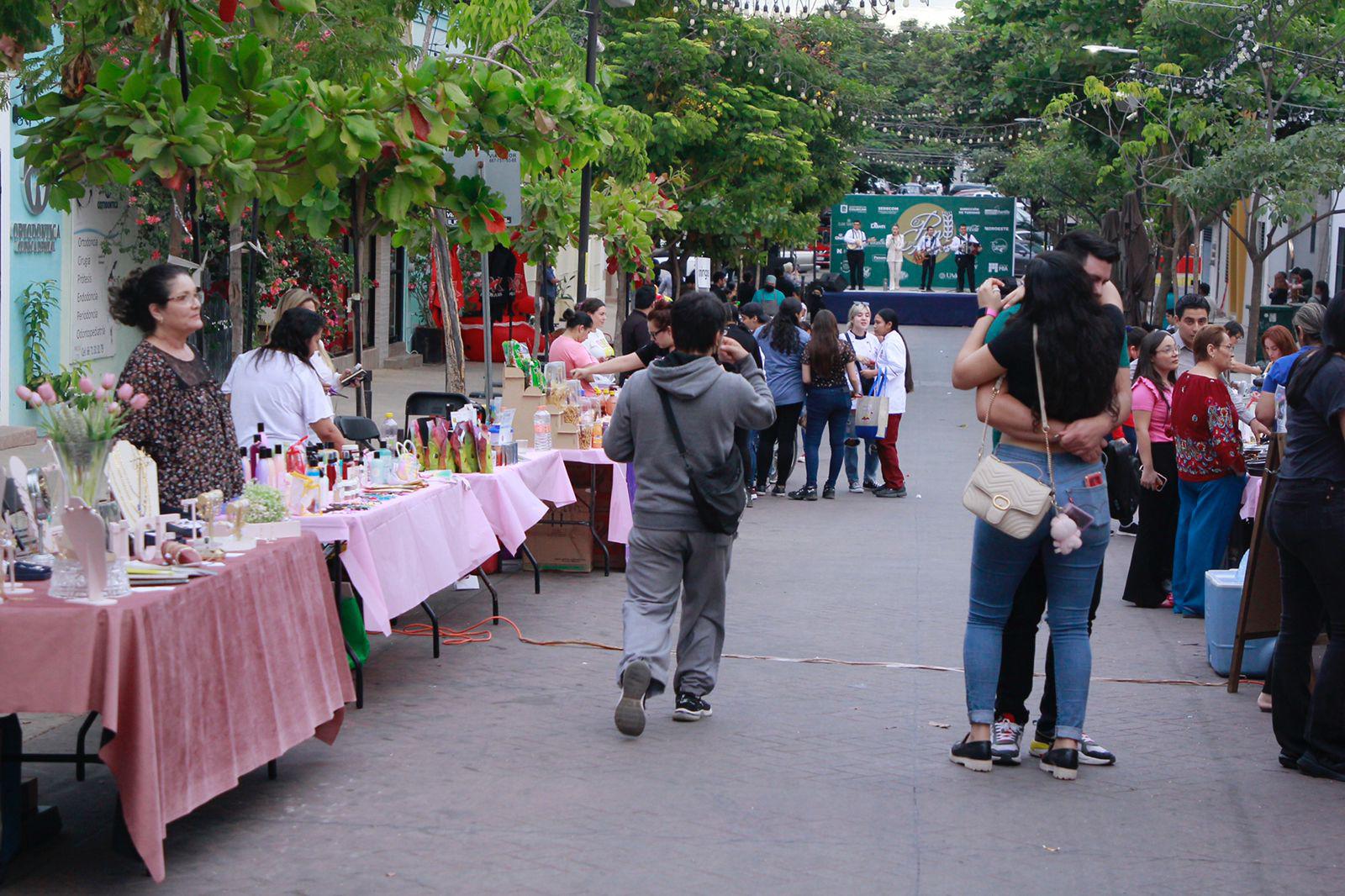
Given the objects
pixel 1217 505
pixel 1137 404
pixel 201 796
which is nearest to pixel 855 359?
pixel 1137 404

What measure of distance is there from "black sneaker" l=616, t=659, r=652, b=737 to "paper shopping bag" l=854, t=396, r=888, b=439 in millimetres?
8267

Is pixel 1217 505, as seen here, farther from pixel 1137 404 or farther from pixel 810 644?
pixel 810 644

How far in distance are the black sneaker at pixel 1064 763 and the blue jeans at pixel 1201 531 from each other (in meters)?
3.43

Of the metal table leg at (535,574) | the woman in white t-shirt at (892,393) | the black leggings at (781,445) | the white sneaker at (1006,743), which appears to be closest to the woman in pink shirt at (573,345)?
the black leggings at (781,445)

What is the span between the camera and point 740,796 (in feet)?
19.2

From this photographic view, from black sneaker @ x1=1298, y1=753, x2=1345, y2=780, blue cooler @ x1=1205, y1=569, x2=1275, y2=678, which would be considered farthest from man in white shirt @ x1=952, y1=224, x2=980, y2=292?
black sneaker @ x1=1298, y1=753, x2=1345, y2=780

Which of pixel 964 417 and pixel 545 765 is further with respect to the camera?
pixel 964 417

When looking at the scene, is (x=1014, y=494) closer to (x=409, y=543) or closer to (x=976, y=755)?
(x=976, y=755)

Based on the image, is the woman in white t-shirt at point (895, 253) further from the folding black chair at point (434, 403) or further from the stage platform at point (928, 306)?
the folding black chair at point (434, 403)

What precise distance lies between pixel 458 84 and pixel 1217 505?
4872 mm

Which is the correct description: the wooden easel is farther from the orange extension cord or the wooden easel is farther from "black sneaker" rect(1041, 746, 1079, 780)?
"black sneaker" rect(1041, 746, 1079, 780)

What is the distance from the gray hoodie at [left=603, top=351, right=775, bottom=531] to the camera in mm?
6723

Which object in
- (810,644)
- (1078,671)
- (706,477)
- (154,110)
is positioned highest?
(154,110)

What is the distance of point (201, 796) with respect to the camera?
5020mm
